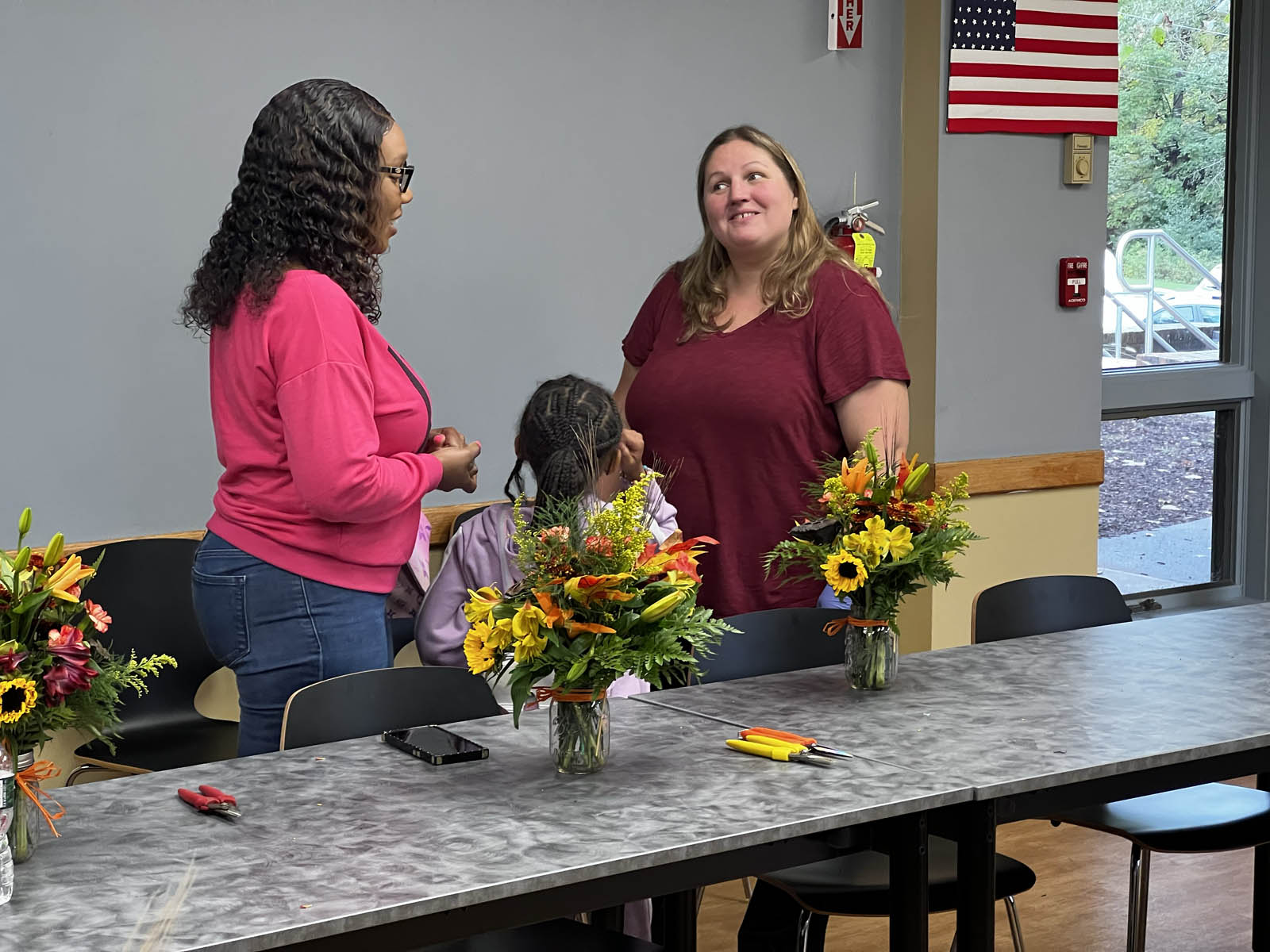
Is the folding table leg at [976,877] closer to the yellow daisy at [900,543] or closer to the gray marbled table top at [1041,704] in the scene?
the gray marbled table top at [1041,704]

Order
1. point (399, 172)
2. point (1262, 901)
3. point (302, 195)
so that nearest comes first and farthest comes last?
point (302, 195) → point (399, 172) → point (1262, 901)

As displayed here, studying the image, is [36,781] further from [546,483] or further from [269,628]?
[546,483]

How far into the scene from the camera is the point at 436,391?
163 inches

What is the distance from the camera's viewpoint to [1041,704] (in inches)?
95.7

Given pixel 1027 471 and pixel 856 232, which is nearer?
pixel 856 232

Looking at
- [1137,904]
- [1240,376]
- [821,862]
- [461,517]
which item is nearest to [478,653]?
[821,862]

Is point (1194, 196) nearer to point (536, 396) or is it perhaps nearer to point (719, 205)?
point (719, 205)

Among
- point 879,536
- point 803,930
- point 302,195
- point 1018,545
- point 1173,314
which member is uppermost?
point 302,195

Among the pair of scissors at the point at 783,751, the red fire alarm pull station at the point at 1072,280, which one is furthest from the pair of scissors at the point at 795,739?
the red fire alarm pull station at the point at 1072,280

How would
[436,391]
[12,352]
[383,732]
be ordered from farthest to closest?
1. [436,391]
2. [12,352]
3. [383,732]

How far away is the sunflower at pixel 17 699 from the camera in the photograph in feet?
5.40

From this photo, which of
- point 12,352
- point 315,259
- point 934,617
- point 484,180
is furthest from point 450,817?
point 934,617

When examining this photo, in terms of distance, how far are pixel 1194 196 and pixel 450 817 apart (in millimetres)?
4841

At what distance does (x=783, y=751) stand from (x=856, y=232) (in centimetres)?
291
